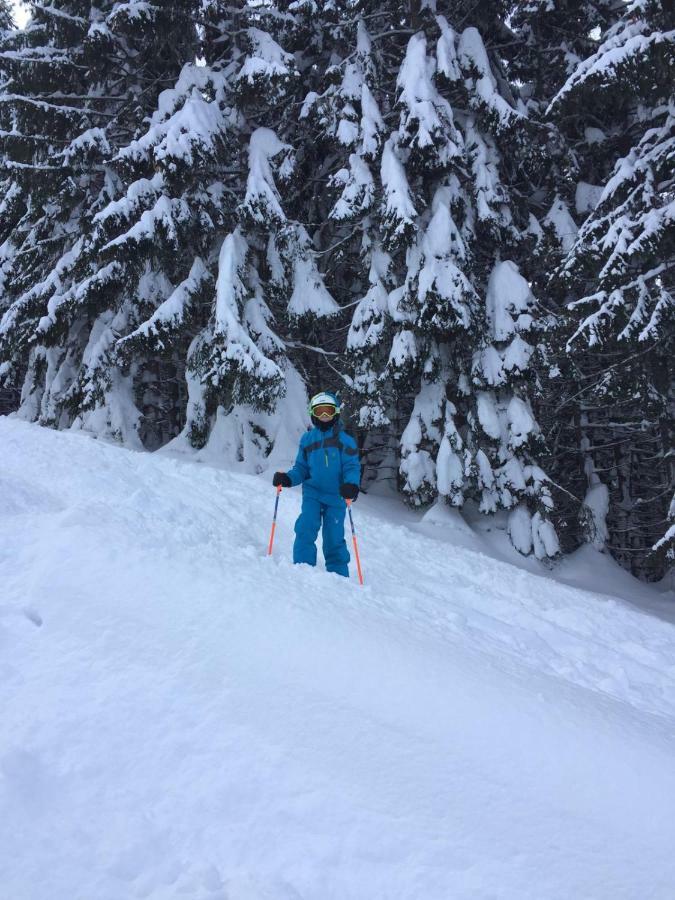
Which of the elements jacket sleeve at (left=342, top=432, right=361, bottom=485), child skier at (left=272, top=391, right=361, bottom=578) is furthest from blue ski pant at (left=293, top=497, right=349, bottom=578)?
jacket sleeve at (left=342, top=432, right=361, bottom=485)

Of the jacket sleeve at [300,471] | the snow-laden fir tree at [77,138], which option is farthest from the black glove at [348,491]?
the snow-laden fir tree at [77,138]

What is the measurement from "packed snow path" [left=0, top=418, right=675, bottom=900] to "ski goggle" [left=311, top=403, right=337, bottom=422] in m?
1.63

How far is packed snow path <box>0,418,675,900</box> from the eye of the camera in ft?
6.89

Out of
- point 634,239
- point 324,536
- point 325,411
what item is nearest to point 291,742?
point 324,536

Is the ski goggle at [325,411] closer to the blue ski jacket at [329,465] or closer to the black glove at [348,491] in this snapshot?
the blue ski jacket at [329,465]

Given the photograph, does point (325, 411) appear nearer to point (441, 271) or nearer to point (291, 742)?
point (291, 742)

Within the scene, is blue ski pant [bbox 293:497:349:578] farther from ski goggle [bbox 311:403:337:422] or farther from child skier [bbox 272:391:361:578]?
ski goggle [bbox 311:403:337:422]

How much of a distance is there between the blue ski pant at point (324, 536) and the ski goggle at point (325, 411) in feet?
2.74

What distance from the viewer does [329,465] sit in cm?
584

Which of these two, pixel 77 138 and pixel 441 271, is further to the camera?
pixel 77 138

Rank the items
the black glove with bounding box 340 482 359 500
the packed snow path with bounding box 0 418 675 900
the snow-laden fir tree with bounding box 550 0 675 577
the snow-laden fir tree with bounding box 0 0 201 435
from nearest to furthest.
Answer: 1. the packed snow path with bounding box 0 418 675 900
2. the black glove with bounding box 340 482 359 500
3. the snow-laden fir tree with bounding box 550 0 675 577
4. the snow-laden fir tree with bounding box 0 0 201 435

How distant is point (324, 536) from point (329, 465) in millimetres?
739

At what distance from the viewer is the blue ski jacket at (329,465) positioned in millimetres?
5844

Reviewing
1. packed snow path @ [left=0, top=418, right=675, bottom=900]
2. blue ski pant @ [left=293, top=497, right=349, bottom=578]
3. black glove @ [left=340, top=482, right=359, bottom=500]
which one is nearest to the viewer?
packed snow path @ [left=0, top=418, right=675, bottom=900]
